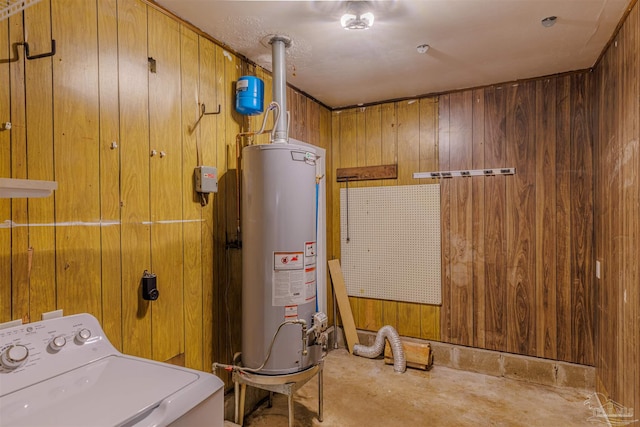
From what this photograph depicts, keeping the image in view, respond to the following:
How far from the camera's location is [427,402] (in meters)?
2.70

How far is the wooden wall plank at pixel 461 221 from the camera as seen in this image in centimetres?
329

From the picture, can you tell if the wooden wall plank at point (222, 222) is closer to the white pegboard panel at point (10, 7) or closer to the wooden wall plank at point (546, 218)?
the white pegboard panel at point (10, 7)

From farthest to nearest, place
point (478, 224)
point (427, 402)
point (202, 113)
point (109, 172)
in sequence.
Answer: point (478, 224) < point (427, 402) < point (202, 113) < point (109, 172)

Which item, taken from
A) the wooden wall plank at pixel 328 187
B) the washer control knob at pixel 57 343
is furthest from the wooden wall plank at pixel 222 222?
the wooden wall plank at pixel 328 187

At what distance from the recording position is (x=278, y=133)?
2.38 meters

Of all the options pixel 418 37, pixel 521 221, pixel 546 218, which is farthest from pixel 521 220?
pixel 418 37

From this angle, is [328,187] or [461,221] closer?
[461,221]

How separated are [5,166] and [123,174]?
0.48 m

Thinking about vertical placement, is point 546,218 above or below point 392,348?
above

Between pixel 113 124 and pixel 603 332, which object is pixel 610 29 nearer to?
pixel 603 332

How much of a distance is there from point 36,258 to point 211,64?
59.7 inches

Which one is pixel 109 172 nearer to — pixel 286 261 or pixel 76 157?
pixel 76 157

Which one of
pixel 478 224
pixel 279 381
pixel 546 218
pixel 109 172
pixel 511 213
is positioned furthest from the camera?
pixel 478 224

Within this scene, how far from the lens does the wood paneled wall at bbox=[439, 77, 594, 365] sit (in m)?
2.92
